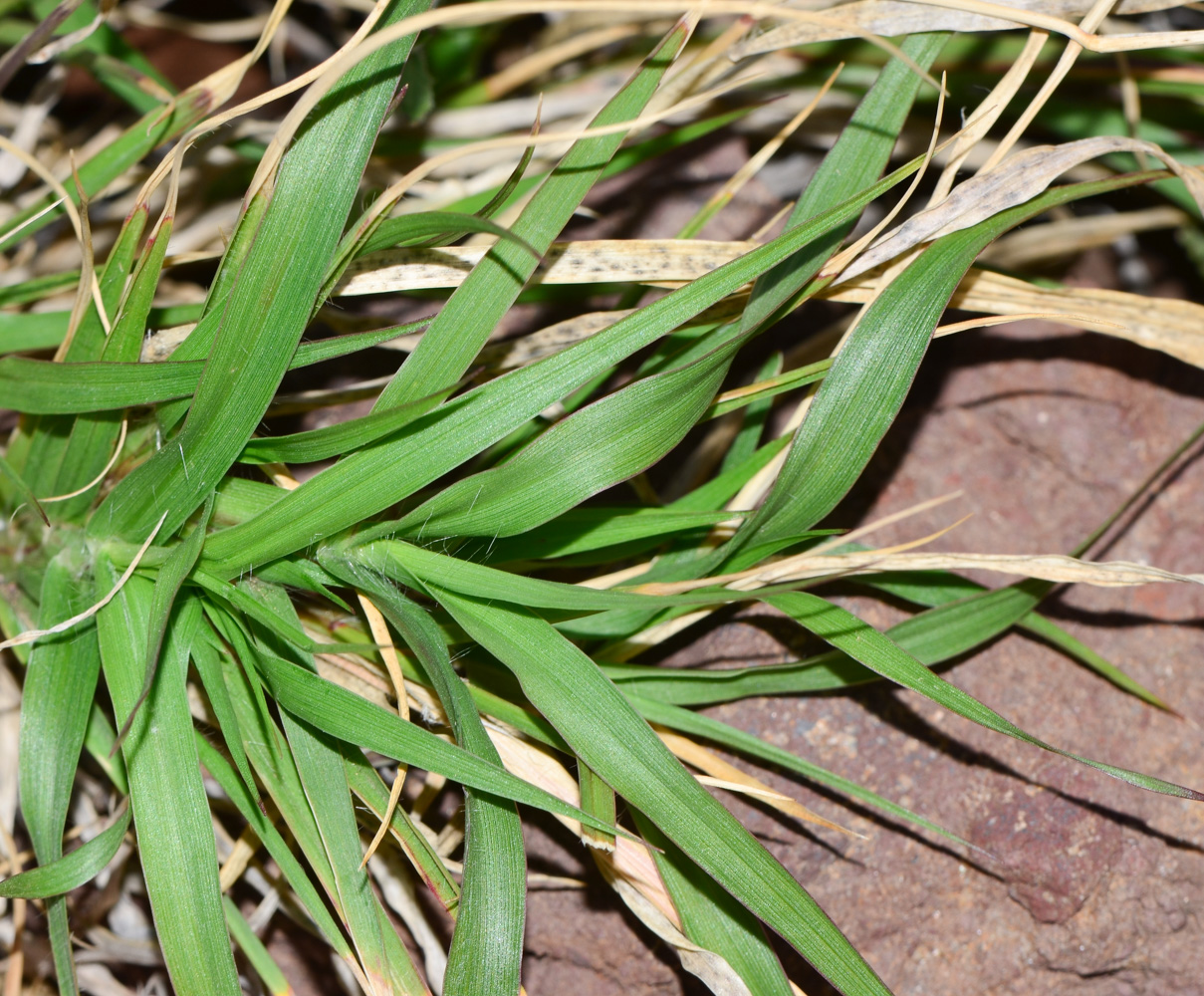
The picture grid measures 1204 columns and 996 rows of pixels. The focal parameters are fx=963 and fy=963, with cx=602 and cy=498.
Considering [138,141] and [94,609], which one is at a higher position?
[138,141]

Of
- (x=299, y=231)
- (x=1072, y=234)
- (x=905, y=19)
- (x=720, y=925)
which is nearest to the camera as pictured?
(x=299, y=231)

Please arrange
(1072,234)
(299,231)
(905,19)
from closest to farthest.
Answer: (299,231)
(905,19)
(1072,234)

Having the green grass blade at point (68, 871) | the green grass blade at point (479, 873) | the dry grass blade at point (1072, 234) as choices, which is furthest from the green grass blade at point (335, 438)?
the dry grass blade at point (1072, 234)

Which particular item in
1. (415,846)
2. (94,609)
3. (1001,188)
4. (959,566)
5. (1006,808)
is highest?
(1001,188)

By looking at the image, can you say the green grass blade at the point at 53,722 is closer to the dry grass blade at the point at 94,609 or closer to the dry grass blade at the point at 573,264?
the dry grass blade at the point at 94,609

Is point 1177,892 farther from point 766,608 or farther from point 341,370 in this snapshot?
point 341,370

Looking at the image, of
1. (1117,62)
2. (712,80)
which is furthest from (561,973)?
(1117,62)

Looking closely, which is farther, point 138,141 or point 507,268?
point 138,141

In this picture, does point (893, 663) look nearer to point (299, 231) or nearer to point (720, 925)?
point (720, 925)

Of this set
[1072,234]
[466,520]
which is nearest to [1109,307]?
[1072,234]
